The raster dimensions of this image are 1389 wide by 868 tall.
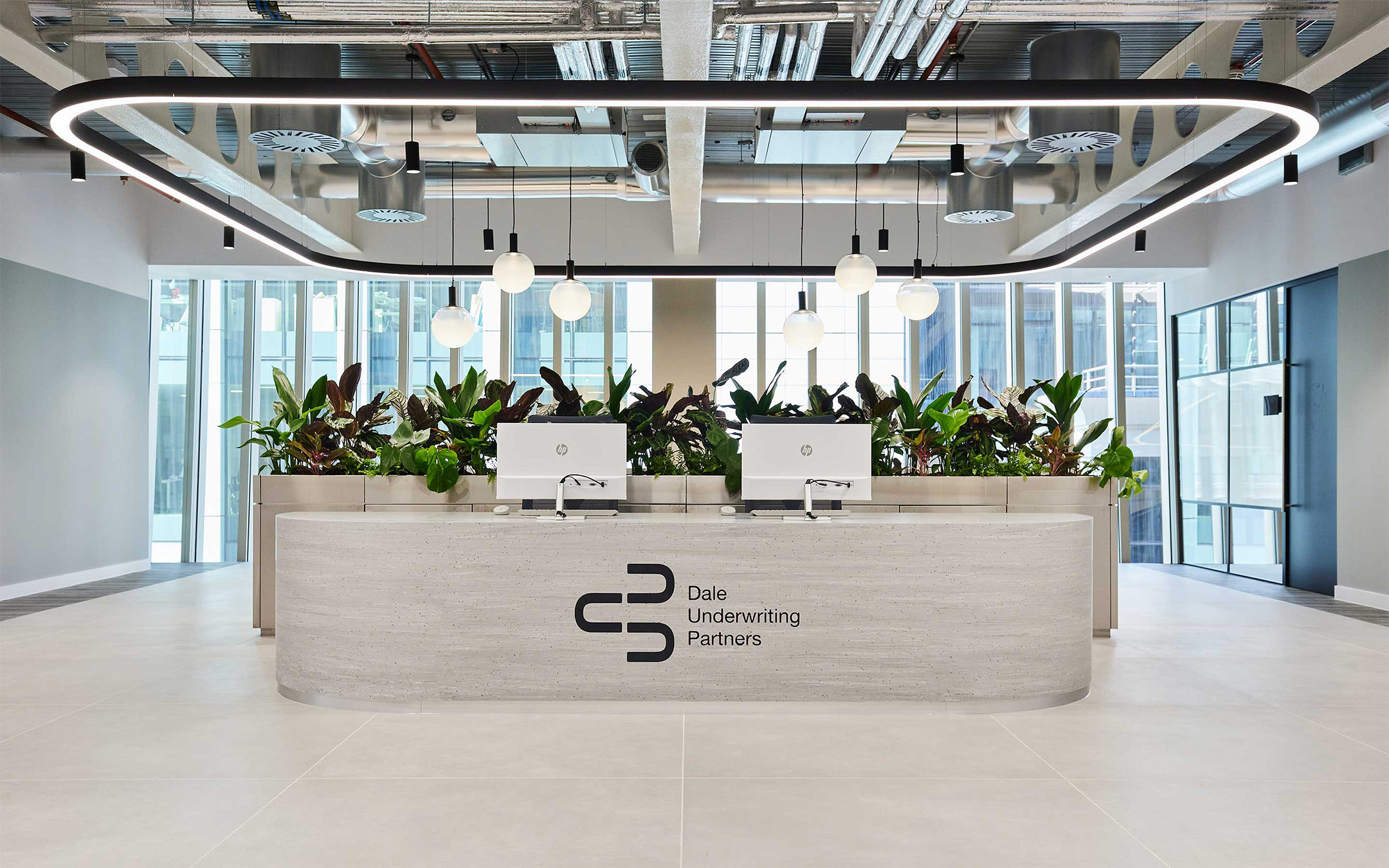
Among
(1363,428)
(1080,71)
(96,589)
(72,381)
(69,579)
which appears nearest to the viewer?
(1080,71)

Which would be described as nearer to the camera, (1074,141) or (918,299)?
(1074,141)

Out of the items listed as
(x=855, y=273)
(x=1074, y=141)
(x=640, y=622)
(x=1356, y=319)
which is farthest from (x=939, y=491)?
(x=1356, y=319)

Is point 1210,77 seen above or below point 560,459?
above

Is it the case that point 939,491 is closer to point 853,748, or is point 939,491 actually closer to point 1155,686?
point 1155,686

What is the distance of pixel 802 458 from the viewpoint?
388 cm

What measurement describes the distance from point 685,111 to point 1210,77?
9.78 feet

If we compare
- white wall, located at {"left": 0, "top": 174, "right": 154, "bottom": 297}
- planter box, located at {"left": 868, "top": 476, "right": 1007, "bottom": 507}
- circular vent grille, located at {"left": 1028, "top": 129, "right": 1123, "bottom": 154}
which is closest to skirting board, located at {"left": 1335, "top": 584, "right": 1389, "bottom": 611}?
planter box, located at {"left": 868, "top": 476, "right": 1007, "bottom": 507}

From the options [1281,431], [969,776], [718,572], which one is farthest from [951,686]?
[1281,431]

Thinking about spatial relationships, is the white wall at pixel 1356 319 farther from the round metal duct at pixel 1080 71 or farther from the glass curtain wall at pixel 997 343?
the round metal duct at pixel 1080 71

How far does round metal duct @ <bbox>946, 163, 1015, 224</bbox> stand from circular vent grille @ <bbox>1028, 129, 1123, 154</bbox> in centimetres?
96

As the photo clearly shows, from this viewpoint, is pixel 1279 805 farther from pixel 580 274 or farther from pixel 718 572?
pixel 580 274

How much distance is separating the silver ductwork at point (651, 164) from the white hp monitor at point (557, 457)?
128 inches

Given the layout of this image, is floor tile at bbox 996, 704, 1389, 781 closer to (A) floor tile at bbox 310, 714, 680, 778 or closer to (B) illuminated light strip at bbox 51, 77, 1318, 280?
(A) floor tile at bbox 310, 714, 680, 778

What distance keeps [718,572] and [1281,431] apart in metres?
6.69
